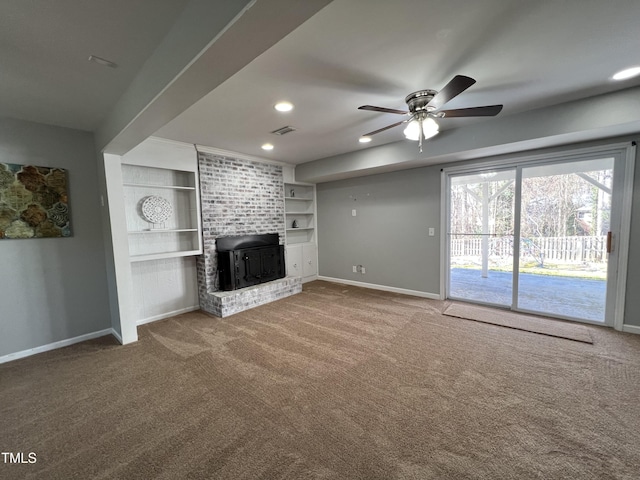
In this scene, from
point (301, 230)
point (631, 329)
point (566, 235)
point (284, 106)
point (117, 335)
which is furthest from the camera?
point (301, 230)

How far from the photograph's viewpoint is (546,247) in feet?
11.8

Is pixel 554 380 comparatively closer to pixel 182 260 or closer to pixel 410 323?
pixel 410 323

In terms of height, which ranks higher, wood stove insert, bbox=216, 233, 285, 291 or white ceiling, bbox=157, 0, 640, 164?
white ceiling, bbox=157, 0, 640, 164

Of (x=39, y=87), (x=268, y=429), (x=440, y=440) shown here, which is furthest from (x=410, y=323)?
(x=39, y=87)

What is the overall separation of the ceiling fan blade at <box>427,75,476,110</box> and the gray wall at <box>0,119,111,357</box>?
3945 mm

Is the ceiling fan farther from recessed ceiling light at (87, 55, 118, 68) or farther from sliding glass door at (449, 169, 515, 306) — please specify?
sliding glass door at (449, 169, 515, 306)

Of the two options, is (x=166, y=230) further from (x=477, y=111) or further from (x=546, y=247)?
(x=546, y=247)

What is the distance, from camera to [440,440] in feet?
5.31

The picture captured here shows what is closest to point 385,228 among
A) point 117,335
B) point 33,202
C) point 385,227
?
point 385,227

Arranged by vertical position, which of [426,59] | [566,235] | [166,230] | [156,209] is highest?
[426,59]

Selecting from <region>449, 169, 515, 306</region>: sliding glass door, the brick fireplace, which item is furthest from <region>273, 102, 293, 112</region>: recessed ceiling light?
<region>449, 169, 515, 306</region>: sliding glass door

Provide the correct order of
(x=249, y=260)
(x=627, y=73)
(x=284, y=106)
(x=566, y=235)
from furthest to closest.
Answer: (x=249, y=260) → (x=566, y=235) → (x=284, y=106) → (x=627, y=73)

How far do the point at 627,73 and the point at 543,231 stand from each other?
6.71 ft

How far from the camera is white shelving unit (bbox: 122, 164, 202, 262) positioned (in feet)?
11.6
